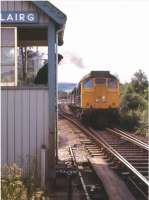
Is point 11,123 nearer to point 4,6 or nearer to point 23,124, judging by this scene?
point 23,124

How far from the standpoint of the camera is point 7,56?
10703 mm

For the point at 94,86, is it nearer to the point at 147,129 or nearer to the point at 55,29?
the point at 147,129

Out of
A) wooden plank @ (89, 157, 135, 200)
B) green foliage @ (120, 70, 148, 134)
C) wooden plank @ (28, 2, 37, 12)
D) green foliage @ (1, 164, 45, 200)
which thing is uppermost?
wooden plank @ (28, 2, 37, 12)

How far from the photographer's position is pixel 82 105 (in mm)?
25391

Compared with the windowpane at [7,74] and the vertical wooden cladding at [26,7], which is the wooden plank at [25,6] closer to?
the vertical wooden cladding at [26,7]

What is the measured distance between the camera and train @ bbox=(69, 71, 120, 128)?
25359 mm

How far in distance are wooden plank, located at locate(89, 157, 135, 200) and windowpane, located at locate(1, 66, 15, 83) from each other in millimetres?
2828

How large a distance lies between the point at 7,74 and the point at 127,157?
457 cm

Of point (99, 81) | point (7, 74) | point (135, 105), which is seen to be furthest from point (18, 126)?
point (135, 105)

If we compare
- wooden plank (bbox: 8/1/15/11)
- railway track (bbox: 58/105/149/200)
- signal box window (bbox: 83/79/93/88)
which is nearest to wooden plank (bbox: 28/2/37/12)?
wooden plank (bbox: 8/1/15/11)

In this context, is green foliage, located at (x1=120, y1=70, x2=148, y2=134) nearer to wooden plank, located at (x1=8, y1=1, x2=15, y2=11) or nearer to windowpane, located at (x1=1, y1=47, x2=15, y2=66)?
windowpane, located at (x1=1, y1=47, x2=15, y2=66)

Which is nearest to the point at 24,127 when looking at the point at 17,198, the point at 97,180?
the point at 97,180

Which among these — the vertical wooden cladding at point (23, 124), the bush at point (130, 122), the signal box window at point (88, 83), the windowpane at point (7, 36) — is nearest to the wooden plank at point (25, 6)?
the windowpane at point (7, 36)

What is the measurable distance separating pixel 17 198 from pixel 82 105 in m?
18.1
